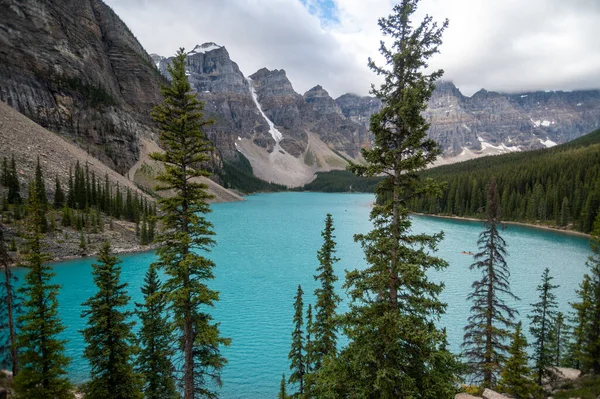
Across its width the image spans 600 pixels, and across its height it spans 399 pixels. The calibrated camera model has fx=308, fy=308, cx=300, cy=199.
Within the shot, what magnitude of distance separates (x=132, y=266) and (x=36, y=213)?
129ft

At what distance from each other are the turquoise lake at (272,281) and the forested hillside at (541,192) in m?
11.7

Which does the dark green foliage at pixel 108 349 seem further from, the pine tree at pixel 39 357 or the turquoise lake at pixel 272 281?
the turquoise lake at pixel 272 281

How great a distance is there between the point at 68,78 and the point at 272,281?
130221 mm

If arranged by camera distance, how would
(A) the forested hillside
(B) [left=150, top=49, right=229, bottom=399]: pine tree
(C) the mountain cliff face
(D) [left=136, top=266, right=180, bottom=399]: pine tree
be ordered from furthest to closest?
1. (C) the mountain cliff face
2. (A) the forested hillside
3. (D) [left=136, top=266, right=180, bottom=399]: pine tree
4. (B) [left=150, top=49, right=229, bottom=399]: pine tree

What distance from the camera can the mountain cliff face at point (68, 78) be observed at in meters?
105

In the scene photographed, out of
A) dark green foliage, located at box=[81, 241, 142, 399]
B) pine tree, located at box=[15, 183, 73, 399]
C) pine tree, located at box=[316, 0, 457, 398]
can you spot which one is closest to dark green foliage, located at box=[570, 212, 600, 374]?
pine tree, located at box=[316, 0, 457, 398]

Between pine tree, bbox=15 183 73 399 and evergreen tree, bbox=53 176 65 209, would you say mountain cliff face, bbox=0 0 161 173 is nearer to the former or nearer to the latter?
evergreen tree, bbox=53 176 65 209

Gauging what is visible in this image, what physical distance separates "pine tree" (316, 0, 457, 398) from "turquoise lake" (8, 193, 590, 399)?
1447 centimetres

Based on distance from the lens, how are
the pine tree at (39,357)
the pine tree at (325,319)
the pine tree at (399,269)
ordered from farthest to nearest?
the pine tree at (325,319), the pine tree at (39,357), the pine tree at (399,269)

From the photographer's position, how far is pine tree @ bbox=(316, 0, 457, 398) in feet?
33.0

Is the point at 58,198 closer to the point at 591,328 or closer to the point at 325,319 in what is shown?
the point at 325,319

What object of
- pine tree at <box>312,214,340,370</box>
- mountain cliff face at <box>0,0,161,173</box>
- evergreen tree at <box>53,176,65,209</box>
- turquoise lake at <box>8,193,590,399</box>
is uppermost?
mountain cliff face at <box>0,0,161,173</box>

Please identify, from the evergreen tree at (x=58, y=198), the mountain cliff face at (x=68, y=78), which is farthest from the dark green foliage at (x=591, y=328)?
the mountain cliff face at (x=68, y=78)

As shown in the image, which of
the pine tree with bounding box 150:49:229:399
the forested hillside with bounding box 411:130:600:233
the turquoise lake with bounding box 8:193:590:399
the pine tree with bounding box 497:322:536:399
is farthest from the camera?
the forested hillside with bounding box 411:130:600:233
